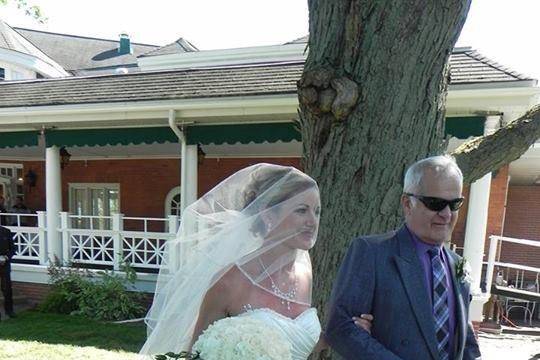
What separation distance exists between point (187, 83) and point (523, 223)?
9856mm

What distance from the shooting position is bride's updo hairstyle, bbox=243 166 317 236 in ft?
6.29

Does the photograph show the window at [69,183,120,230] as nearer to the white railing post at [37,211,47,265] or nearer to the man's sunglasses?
the white railing post at [37,211,47,265]

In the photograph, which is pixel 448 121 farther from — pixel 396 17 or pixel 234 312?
pixel 234 312

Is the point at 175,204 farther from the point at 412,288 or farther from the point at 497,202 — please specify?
the point at 412,288

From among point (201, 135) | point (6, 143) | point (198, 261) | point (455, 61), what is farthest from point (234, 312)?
point (6, 143)

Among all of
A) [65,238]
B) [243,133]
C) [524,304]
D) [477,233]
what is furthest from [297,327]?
[524,304]

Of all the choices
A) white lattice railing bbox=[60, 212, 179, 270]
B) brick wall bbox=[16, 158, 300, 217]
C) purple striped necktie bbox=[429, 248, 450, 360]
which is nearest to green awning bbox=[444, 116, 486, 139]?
purple striped necktie bbox=[429, 248, 450, 360]

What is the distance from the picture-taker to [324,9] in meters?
2.40

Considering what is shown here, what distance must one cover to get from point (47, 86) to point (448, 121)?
862 centimetres

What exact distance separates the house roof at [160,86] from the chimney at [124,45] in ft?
60.9

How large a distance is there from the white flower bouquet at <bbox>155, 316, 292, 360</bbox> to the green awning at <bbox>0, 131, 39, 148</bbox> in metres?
8.44

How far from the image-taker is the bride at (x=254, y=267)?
1.77 metres

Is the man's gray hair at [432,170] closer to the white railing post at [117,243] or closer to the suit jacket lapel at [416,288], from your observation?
the suit jacket lapel at [416,288]

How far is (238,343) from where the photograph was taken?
1.41 m
